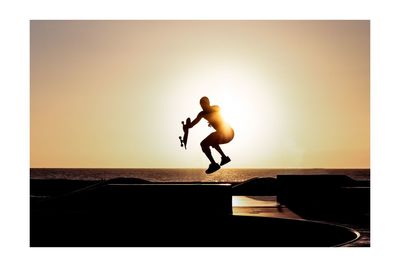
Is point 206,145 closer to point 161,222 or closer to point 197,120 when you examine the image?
point 197,120

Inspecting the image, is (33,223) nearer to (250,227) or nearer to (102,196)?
(102,196)

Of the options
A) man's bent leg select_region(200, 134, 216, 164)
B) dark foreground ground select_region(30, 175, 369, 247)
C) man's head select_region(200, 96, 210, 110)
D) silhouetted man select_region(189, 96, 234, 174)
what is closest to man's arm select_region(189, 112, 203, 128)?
silhouetted man select_region(189, 96, 234, 174)

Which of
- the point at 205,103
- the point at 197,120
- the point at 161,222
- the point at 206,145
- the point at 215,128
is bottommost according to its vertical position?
the point at 161,222

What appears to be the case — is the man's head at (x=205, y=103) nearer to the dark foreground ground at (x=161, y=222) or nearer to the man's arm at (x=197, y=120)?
the man's arm at (x=197, y=120)

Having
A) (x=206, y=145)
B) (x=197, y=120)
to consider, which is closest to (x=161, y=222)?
(x=206, y=145)

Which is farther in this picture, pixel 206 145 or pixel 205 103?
pixel 206 145

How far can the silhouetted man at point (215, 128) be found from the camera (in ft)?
39.6

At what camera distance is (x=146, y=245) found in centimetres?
1174

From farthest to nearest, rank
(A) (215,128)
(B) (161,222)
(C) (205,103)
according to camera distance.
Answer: (A) (215,128) < (C) (205,103) < (B) (161,222)

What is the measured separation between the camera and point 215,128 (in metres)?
12.3

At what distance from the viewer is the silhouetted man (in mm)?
12078

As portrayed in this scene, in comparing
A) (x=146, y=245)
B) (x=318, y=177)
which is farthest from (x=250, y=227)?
(x=318, y=177)

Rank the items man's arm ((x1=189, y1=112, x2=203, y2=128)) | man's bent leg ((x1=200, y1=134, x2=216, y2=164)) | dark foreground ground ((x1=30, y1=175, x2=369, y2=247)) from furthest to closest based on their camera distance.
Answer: man's bent leg ((x1=200, y1=134, x2=216, y2=164)), man's arm ((x1=189, y1=112, x2=203, y2=128)), dark foreground ground ((x1=30, y1=175, x2=369, y2=247))

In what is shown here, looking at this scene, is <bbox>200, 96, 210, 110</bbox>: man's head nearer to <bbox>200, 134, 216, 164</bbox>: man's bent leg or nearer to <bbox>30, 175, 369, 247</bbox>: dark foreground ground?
<bbox>200, 134, 216, 164</bbox>: man's bent leg
